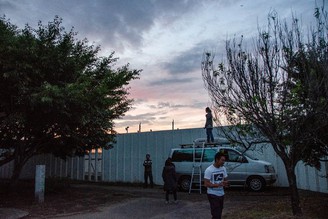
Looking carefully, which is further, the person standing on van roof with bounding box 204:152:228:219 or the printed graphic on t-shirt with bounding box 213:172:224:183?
the printed graphic on t-shirt with bounding box 213:172:224:183

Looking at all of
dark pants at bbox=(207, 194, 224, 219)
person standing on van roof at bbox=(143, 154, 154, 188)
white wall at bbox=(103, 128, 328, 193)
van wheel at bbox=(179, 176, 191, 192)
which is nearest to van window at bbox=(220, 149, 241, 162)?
white wall at bbox=(103, 128, 328, 193)

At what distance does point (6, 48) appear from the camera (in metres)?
11.5

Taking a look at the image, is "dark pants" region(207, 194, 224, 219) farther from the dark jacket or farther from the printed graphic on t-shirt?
the dark jacket

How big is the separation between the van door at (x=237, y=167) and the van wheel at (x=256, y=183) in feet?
0.89

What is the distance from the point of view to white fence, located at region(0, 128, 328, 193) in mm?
19188

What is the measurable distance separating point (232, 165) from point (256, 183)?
1.28 m

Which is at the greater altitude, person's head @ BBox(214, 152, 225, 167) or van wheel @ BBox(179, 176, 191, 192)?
person's head @ BBox(214, 152, 225, 167)

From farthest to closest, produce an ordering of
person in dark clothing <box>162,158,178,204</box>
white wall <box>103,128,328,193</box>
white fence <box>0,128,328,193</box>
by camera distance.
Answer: white fence <box>0,128,328,193</box>, white wall <box>103,128,328,193</box>, person in dark clothing <box>162,158,178,204</box>

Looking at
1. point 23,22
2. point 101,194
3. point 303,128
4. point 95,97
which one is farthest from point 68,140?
point 303,128

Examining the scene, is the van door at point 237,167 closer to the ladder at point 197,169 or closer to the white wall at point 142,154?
the ladder at point 197,169

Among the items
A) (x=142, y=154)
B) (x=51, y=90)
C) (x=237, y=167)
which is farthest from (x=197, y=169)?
(x=51, y=90)

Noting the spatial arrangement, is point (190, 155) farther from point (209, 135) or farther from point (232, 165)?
point (232, 165)

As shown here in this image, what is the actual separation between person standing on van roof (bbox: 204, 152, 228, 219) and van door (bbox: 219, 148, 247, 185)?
784 cm

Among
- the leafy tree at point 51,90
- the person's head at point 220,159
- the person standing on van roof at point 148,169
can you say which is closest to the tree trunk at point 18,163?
the leafy tree at point 51,90
